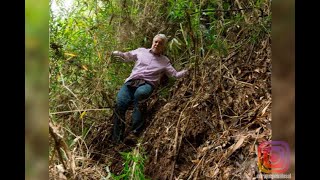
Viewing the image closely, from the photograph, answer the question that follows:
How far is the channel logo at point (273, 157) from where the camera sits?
0.67m

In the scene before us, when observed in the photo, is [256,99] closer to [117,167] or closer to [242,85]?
[242,85]

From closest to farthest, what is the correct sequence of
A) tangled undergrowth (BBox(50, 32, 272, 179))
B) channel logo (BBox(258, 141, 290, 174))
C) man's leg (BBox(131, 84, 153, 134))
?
channel logo (BBox(258, 141, 290, 174)), tangled undergrowth (BBox(50, 32, 272, 179)), man's leg (BBox(131, 84, 153, 134))

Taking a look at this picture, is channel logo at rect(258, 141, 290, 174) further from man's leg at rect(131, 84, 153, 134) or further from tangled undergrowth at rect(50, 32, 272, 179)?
man's leg at rect(131, 84, 153, 134)

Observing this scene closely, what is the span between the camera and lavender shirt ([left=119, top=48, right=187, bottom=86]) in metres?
0.95

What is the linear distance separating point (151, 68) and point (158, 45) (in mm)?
65

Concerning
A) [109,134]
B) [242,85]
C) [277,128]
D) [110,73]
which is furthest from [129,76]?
[277,128]

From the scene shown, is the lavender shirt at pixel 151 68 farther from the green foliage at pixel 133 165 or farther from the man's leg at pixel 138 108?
the green foliage at pixel 133 165

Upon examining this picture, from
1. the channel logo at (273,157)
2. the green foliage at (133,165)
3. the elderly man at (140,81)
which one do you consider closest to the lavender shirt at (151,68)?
the elderly man at (140,81)

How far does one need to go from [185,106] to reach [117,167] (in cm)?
23

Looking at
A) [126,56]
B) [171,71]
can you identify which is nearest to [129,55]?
[126,56]

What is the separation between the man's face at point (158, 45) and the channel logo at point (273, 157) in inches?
14.2

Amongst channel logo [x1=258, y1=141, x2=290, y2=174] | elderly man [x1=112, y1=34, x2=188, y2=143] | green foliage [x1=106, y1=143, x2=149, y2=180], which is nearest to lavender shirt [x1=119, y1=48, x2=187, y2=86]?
elderly man [x1=112, y1=34, x2=188, y2=143]

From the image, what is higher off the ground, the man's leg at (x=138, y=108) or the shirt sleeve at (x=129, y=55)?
the shirt sleeve at (x=129, y=55)

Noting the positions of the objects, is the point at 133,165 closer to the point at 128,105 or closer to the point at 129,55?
the point at 128,105
